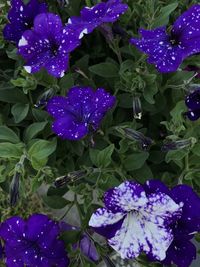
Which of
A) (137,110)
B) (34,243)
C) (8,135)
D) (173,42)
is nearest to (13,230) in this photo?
(34,243)

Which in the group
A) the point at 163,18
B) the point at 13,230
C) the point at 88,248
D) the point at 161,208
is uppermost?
the point at 163,18

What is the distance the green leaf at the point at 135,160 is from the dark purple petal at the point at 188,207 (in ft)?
0.37

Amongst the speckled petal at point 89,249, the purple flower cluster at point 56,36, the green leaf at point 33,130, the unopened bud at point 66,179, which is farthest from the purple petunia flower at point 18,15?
the speckled petal at point 89,249

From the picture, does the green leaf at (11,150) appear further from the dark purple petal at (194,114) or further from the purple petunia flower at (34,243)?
the dark purple petal at (194,114)

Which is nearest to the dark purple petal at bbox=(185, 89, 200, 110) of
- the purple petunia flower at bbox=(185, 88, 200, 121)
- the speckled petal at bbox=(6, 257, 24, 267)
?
the purple petunia flower at bbox=(185, 88, 200, 121)

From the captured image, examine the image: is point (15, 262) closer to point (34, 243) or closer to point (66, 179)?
point (34, 243)

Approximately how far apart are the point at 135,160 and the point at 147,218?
149 mm

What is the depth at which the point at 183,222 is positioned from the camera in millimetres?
681

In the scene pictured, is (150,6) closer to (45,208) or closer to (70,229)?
(70,229)

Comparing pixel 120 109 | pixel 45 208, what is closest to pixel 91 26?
pixel 120 109

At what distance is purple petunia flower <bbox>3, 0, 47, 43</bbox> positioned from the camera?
796 millimetres

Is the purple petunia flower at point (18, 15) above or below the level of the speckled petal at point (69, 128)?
above

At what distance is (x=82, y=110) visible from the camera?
2.36 feet

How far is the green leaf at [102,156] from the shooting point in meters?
0.74
